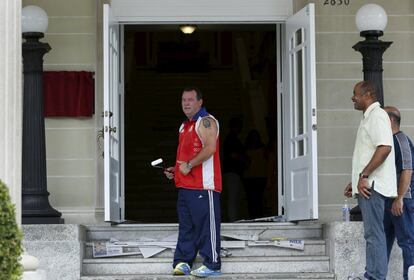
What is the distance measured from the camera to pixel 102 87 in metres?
12.5

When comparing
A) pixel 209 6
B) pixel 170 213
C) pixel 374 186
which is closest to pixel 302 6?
pixel 209 6

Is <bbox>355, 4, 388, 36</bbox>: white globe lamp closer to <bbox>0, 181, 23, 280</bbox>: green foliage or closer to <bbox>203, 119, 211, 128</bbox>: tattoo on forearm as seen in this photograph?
<bbox>203, 119, 211, 128</bbox>: tattoo on forearm

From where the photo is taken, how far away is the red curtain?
1233 centimetres

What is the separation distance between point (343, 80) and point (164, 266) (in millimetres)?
3291

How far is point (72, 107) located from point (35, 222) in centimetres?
186

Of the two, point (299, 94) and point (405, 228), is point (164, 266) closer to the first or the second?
point (405, 228)

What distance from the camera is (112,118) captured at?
1170 centimetres

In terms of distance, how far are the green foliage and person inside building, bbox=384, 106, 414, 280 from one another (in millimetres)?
4622

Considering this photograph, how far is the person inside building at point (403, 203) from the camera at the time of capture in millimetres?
9961

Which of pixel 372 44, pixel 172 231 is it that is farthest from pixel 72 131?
pixel 372 44

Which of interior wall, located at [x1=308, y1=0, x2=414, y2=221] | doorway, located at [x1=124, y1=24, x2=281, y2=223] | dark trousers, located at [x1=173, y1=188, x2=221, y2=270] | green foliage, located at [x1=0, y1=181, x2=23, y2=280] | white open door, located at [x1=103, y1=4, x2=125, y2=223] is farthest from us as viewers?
doorway, located at [x1=124, y1=24, x2=281, y2=223]

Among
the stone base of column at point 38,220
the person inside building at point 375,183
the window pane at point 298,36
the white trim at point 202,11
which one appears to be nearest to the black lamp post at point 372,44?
the window pane at point 298,36

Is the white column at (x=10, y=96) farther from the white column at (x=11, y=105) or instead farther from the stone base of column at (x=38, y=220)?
the stone base of column at (x=38, y=220)

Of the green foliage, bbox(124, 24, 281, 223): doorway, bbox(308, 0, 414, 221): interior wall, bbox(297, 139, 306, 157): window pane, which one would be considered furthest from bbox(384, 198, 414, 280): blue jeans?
bbox(124, 24, 281, 223): doorway
